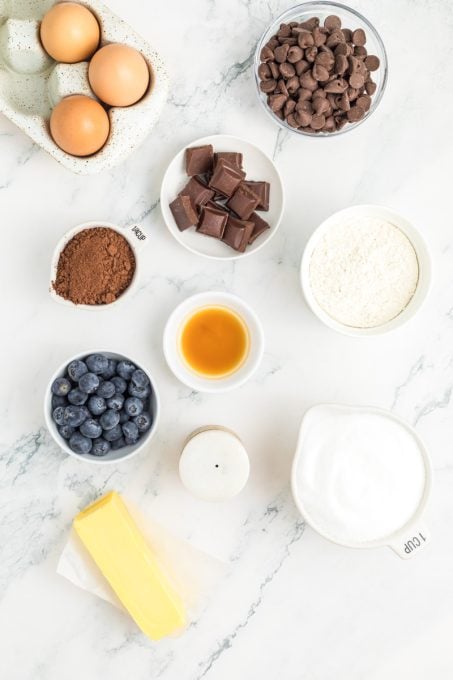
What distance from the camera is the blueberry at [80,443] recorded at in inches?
51.6

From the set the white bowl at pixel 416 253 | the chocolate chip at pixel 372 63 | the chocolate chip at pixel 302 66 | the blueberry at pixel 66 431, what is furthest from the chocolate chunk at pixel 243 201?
the blueberry at pixel 66 431

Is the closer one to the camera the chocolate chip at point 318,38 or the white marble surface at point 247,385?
the chocolate chip at point 318,38

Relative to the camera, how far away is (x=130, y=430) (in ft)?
4.33

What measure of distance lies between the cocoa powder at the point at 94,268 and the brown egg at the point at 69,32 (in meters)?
0.34

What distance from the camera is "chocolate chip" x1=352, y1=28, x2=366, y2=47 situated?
1.34 meters

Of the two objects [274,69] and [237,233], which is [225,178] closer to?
[237,233]

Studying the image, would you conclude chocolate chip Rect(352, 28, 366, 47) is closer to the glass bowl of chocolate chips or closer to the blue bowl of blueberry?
the glass bowl of chocolate chips

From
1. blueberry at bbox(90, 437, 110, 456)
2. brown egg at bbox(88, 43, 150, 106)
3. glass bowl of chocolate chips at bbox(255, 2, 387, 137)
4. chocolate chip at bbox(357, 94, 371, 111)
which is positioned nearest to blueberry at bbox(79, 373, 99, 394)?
blueberry at bbox(90, 437, 110, 456)

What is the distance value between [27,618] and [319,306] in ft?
3.13

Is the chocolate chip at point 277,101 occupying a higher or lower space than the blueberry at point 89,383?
higher

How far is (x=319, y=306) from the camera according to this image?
53.3 inches

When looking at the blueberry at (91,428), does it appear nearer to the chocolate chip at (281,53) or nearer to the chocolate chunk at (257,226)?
the chocolate chunk at (257,226)

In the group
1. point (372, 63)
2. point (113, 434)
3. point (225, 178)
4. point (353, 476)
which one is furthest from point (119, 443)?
point (372, 63)

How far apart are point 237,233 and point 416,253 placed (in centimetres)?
37
